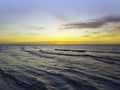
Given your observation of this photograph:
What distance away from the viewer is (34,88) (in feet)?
31.2

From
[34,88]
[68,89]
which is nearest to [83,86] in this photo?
[68,89]

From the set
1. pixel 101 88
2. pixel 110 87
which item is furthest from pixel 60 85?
pixel 110 87

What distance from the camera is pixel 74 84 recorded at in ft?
35.0

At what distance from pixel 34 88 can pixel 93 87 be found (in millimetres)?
4020

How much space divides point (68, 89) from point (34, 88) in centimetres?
225

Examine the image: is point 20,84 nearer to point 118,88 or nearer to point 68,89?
point 68,89

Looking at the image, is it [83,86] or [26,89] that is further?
[83,86]

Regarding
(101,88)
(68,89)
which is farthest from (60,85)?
(101,88)

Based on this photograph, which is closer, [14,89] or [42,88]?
[14,89]

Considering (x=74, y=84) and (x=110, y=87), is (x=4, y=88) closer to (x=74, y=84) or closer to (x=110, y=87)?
(x=74, y=84)

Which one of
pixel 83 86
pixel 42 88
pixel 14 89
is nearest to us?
pixel 14 89

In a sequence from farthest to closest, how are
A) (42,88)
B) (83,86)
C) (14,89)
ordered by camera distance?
(83,86) < (42,88) < (14,89)

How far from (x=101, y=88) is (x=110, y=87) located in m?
0.77

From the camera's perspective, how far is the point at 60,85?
10375mm
